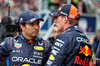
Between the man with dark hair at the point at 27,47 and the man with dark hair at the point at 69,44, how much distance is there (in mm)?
409

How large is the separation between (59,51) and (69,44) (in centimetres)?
16

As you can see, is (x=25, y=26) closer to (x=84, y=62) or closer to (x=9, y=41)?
(x=9, y=41)

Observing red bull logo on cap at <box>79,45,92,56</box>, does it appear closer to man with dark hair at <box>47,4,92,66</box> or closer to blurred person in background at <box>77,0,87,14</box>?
man with dark hair at <box>47,4,92,66</box>

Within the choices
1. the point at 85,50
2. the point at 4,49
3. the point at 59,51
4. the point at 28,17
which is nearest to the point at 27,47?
the point at 4,49

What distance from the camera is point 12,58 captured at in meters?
2.97

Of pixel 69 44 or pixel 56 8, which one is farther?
pixel 56 8

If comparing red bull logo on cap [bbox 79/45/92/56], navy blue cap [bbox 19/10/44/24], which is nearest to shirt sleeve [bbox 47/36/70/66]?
red bull logo on cap [bbox 79/45/92/56]

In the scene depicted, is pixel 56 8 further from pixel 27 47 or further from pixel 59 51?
pixel 59 51

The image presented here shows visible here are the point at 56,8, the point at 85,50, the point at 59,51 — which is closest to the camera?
the point at 59,51

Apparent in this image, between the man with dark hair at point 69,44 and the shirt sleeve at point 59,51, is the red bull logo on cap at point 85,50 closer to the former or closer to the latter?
the man with dark hair at point 69,44

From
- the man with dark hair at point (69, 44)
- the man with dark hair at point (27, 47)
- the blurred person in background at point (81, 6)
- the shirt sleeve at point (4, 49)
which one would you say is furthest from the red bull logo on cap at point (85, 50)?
the blurred person in background at point (81, 6)

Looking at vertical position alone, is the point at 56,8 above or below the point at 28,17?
below

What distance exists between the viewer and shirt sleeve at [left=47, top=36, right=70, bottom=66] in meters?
2.56

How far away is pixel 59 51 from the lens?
258cm
